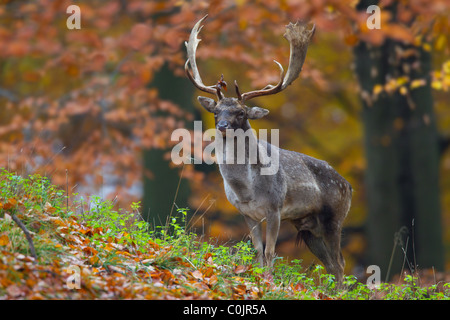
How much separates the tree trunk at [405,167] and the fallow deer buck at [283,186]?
4656 millimetres

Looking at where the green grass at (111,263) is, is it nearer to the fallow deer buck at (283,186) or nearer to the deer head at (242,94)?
the fallow deer buck at (283,186)

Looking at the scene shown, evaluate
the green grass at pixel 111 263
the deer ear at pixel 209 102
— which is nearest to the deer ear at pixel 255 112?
the deer ear at pixel 209 102

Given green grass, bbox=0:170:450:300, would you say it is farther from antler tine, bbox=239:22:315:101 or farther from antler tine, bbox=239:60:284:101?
antler tine, bbox=239:22:315:101

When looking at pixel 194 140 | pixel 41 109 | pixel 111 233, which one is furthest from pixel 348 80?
pixel 111 233

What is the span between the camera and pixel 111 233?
6133 mm

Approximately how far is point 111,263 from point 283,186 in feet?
7.86

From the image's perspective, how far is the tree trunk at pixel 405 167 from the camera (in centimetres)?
1230

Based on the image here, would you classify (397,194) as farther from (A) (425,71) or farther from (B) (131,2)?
(B) (131,2)

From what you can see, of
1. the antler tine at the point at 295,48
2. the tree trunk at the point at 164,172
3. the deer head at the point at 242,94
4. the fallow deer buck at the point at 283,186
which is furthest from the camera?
the tree trunk at the point at 164,172

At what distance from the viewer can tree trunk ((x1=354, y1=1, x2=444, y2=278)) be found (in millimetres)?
12297

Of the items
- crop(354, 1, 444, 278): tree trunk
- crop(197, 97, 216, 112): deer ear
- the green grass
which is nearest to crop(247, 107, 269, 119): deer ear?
crop(197, 97, 216, 112): deer ear

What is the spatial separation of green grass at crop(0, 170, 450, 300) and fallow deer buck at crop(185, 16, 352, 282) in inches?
23.0

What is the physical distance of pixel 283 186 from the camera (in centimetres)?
714
